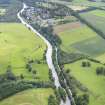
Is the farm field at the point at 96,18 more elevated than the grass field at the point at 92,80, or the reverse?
the farm field at the point at 96,18

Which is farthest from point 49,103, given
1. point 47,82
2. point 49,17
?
point 49,17

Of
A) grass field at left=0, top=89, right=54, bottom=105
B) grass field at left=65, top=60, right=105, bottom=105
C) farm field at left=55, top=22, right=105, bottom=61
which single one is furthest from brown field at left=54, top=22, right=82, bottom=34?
grass field at left=0, top=89, right=54, bottom=105

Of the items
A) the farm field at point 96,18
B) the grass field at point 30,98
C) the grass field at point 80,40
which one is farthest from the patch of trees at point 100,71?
the farm field at point 96,18

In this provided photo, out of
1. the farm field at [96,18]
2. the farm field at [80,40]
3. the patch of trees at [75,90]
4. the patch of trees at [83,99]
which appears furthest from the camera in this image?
the farm field at [96,18]

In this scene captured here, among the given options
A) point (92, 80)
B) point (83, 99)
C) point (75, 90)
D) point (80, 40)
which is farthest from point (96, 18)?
point (83, 99)

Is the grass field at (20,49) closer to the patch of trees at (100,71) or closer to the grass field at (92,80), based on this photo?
→ the grass field at (92,80)

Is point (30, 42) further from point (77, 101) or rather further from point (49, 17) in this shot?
point (77, 101)
